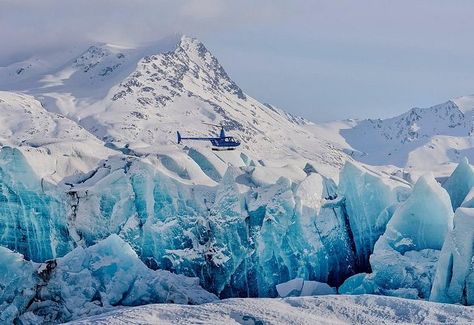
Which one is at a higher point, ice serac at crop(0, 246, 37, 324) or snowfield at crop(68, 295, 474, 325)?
snowfield at crop(68, 295, 474, 325)

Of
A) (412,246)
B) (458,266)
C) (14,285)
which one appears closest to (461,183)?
(412,246)

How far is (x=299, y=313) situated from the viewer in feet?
117

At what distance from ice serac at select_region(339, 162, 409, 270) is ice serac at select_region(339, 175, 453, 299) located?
196 inches

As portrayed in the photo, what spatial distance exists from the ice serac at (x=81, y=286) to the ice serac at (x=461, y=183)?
19.1 meters

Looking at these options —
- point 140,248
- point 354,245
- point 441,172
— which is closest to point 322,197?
point 354,245

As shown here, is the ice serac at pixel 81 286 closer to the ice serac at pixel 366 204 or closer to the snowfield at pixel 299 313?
the snowfield at pixel 299 313

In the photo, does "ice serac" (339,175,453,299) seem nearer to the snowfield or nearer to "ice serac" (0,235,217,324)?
"ice serac" (0,235,217,324)

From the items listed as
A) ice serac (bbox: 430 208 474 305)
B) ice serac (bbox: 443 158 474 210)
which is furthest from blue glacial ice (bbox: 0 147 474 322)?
ice serac (bbox: 430 208 474 305)

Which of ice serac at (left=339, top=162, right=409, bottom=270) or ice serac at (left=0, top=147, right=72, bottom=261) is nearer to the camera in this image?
ice serac at (left=339, top=162, right=409, bottom=270)

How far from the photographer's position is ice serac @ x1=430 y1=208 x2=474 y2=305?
137 ft

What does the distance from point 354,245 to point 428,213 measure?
728 cm

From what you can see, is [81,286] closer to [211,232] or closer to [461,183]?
[211,232]

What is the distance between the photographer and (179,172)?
186 feet

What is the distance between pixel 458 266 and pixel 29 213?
27146 millimetres
